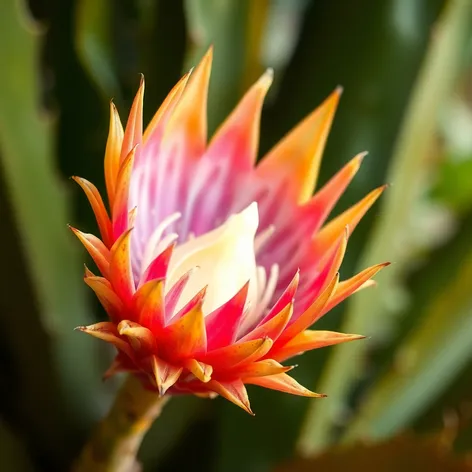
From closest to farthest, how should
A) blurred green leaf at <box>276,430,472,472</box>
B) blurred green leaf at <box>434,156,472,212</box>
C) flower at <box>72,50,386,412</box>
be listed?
flower at <box>72,50,386,412</box>, blurred green leaf at <box>276,430,472,472</box>, blurred green leaf at <box>434,156,472,212</box>

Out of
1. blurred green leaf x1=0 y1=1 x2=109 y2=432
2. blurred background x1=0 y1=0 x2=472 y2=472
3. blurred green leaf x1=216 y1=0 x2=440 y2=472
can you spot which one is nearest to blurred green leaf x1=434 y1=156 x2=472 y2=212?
blurred background x1=0 y1=0 x2=472 y2=472

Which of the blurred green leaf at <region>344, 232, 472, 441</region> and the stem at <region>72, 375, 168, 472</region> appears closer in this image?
the stem at <region>72, 375, 168, 472</region>

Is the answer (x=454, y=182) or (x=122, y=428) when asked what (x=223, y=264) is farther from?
(x=454, y=182)

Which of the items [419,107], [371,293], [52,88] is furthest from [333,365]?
[52,88]

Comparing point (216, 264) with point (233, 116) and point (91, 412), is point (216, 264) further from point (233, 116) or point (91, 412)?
point (91, 412)

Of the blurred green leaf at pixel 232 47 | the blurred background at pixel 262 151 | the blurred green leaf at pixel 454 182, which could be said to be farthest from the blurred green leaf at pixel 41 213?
the blurred green leaf at pixel 454 182

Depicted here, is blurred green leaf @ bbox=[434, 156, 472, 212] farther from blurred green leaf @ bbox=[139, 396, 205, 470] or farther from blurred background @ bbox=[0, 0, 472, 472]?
blurred green leaf @ bbox=[139, 396, 205, 470]

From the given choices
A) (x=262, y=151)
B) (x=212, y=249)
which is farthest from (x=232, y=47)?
(x=212, y=249)
